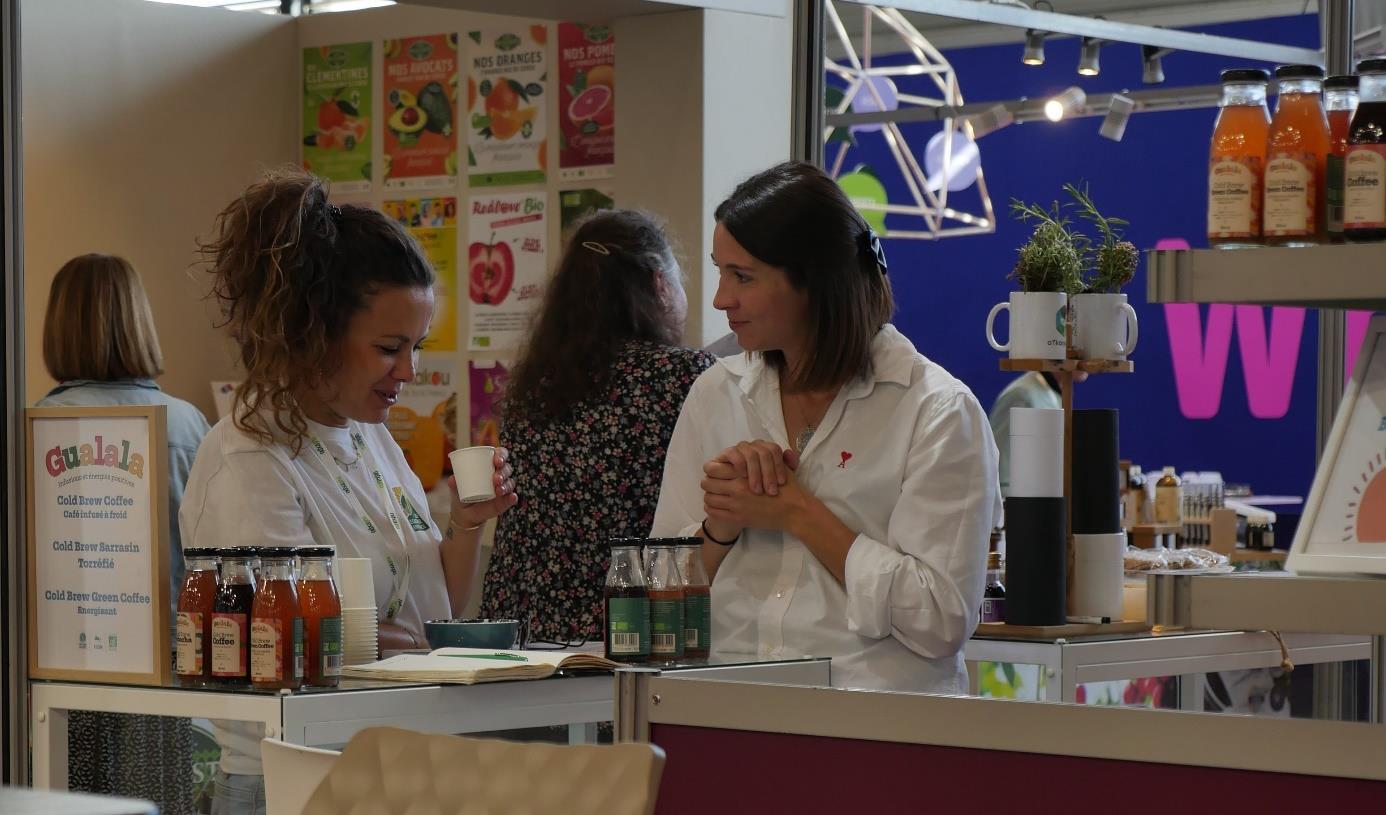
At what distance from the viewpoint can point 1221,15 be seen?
847cm

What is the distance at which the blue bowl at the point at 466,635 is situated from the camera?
8.54 ft

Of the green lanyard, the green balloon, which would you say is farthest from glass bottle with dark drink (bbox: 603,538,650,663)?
the green balloon

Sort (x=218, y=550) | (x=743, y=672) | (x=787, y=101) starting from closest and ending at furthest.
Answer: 1. (x=218, y=550)
2. (x=743, y=672)
3. (x=787, y=101)

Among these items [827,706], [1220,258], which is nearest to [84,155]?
[827,706]

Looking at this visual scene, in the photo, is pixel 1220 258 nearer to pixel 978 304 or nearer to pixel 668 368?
pixel 668 368

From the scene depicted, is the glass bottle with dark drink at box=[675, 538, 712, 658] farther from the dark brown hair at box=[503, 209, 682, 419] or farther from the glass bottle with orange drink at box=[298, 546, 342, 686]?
the dark brown hair at box=[503, 209, 682, 419]

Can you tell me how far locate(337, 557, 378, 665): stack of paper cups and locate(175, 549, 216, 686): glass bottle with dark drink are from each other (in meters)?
0.20

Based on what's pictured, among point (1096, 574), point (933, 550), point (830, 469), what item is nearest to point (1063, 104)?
point (1096, 574)

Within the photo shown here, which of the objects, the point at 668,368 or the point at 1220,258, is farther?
the point at 668,368

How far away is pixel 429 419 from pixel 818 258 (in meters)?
3.35

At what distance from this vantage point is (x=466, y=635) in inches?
103

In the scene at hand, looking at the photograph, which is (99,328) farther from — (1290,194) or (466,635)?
(1290,194)

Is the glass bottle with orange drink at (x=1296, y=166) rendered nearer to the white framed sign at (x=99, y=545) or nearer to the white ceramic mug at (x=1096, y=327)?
the white framed sign at (x=99, y=545)

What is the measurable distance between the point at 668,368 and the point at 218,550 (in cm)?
122
